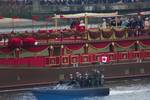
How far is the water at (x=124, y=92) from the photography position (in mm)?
46619

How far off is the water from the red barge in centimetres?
62

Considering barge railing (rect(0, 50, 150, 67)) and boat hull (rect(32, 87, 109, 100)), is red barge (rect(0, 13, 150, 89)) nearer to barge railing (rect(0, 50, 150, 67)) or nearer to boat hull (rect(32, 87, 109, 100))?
barge railing (rect(0, 50, 150, 67))

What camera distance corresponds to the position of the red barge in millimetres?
48219

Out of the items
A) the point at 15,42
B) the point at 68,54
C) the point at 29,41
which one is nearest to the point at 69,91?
the point at 29,41

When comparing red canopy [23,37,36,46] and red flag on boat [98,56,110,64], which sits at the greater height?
red canopy [23,37,36,46]

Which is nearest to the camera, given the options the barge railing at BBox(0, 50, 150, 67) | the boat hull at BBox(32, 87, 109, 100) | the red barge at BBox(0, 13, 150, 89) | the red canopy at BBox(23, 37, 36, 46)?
the boat hull at BBox(32, 87, 109, 100)

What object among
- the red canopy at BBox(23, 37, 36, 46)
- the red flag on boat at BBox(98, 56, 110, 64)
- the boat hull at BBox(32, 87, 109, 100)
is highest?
the red canopy at BBox(23, 37, 36, 46)

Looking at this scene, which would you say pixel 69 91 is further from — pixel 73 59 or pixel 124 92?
pixel 73 59

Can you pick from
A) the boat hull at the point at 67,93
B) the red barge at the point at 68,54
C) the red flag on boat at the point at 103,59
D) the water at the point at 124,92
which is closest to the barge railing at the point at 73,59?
the red barge at the point at 68,54

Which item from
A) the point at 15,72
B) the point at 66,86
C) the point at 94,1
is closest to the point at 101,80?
the point at 66,86

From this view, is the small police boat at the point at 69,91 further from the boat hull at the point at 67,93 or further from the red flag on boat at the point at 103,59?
the red flag on boat at the point at 103,59

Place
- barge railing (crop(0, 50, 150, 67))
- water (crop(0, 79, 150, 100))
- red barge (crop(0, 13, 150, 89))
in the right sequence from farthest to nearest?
barge railing (crop(0, 50, 150, 67))
red barge (crop(0, 13, 150, 89))
water (crop(0, 79, 150, 100))

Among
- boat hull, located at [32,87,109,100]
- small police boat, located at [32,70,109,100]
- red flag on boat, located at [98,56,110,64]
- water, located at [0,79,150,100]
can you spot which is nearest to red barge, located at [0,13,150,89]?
red flag on boat, located at [98,56,110,64]

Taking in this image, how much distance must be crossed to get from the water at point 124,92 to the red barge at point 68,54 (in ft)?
2.03
